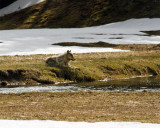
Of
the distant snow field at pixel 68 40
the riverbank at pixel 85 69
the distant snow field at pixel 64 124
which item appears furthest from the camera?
the distant snow field at pixel 68 40

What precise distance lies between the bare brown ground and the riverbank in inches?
335

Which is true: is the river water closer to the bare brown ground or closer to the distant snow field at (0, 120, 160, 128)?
the bare brown ground

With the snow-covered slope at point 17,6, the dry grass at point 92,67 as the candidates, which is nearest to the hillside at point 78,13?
the snow-covered slope at point 17,6

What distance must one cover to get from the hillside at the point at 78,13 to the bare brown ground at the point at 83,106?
260ft

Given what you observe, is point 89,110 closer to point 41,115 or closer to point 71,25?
point 41,115

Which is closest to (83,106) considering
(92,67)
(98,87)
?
(98,87)

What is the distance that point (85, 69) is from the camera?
1705 inches

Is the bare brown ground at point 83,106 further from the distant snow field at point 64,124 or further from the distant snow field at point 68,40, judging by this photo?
the distant snow field at point 68,40

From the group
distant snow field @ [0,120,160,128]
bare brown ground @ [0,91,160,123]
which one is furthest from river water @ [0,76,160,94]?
distant snow field @ [0,120,160,128]

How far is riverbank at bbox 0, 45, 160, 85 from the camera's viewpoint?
3953 cm

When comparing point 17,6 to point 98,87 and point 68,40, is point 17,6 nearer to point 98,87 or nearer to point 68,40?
point 68,40

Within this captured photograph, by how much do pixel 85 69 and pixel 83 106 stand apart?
18.0m

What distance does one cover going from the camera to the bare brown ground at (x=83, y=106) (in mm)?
21281

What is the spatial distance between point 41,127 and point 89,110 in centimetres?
694
